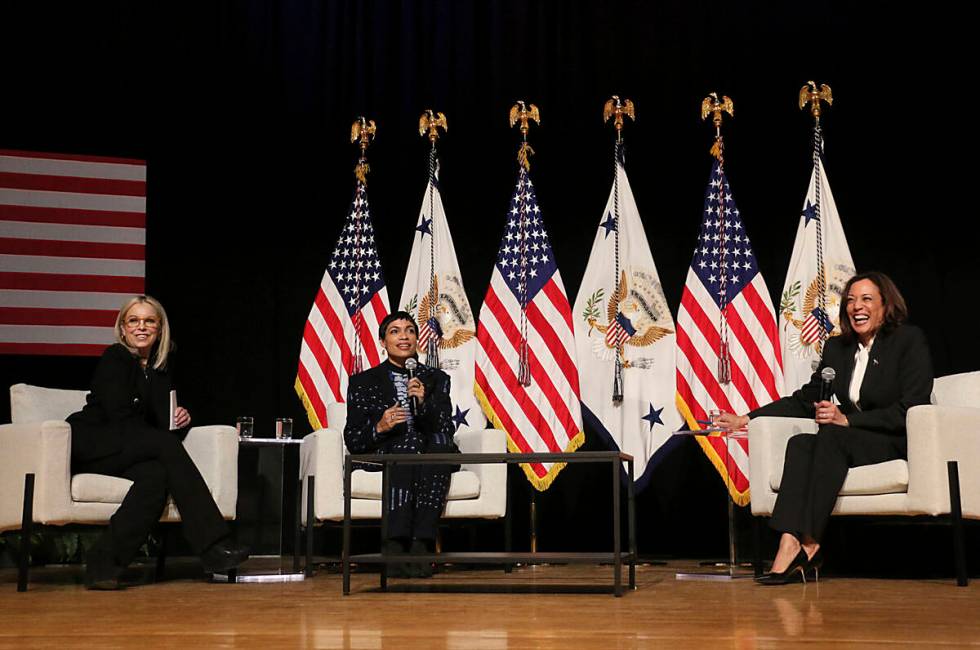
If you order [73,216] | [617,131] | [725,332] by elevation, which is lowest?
[725,332]

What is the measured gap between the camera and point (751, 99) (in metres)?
5.62

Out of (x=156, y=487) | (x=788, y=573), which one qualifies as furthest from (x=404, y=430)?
(x=788, y=573)

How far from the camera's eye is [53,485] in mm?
3656

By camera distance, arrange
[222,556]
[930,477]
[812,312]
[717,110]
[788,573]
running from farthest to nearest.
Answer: [717,110] → [812,312] → [222,556] → [930,477] → [788,573]

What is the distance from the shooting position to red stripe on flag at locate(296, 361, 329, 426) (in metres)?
5.25

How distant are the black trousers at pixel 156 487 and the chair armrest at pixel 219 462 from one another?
159 mm

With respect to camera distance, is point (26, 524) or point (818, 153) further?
point (818, 153)

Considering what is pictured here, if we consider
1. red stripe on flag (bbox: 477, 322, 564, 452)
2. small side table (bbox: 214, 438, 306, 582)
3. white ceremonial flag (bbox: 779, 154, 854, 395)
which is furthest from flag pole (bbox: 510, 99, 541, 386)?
small side table (bbox: 214, 438, 306, 582)

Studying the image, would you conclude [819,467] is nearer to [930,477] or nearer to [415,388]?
[930,477]

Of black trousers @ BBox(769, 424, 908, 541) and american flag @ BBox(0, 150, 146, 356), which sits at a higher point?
american flag @ BBox(0, 150, 146, 356)

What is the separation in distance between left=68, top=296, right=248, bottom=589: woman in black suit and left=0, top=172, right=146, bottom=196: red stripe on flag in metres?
1.79

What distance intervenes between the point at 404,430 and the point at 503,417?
3.36 ft

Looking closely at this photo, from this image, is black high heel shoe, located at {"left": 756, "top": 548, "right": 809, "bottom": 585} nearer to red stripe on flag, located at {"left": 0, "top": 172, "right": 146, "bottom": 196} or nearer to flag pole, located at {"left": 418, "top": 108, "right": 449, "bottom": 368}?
flag pole, located at {"left": 418, "top": 108, "right": 449, "bottom": 368}

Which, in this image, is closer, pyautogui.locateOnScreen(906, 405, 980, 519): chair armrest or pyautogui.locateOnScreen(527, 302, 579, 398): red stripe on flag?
pyautogui.locateOnScreen(906, 405, 980, 519): chair armrest
